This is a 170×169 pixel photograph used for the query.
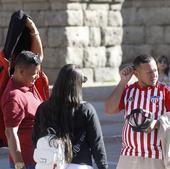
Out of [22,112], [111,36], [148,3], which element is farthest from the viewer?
[148,3]

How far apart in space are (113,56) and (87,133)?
39.8 feet

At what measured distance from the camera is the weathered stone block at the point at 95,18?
17.2 metres

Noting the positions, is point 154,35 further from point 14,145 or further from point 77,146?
point 77,146

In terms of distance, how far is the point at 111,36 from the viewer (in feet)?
58.6

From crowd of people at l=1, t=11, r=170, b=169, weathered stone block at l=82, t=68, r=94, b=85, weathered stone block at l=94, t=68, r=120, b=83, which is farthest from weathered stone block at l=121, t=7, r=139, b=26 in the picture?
crowd of people at l=1, t=11, r=170, b=169

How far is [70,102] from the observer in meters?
5.79

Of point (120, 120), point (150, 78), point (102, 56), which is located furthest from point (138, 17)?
point (150, 78)

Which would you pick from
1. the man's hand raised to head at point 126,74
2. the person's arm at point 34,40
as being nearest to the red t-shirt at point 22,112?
the man's hand raised to head at point 126,74

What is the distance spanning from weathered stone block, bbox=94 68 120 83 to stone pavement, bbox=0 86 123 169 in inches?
29.6

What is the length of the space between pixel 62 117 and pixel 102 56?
39.1 ft

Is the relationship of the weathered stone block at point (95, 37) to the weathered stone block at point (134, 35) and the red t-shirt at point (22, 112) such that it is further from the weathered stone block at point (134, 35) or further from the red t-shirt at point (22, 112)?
the red t-shirt at point (22, 112)

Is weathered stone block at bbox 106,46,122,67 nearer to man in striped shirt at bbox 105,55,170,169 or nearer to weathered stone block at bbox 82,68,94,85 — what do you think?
weathered stone block at bbox 82,68,94,85

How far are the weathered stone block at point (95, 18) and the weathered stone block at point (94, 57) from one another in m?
0.52

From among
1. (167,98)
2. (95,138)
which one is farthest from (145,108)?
(95,138)
